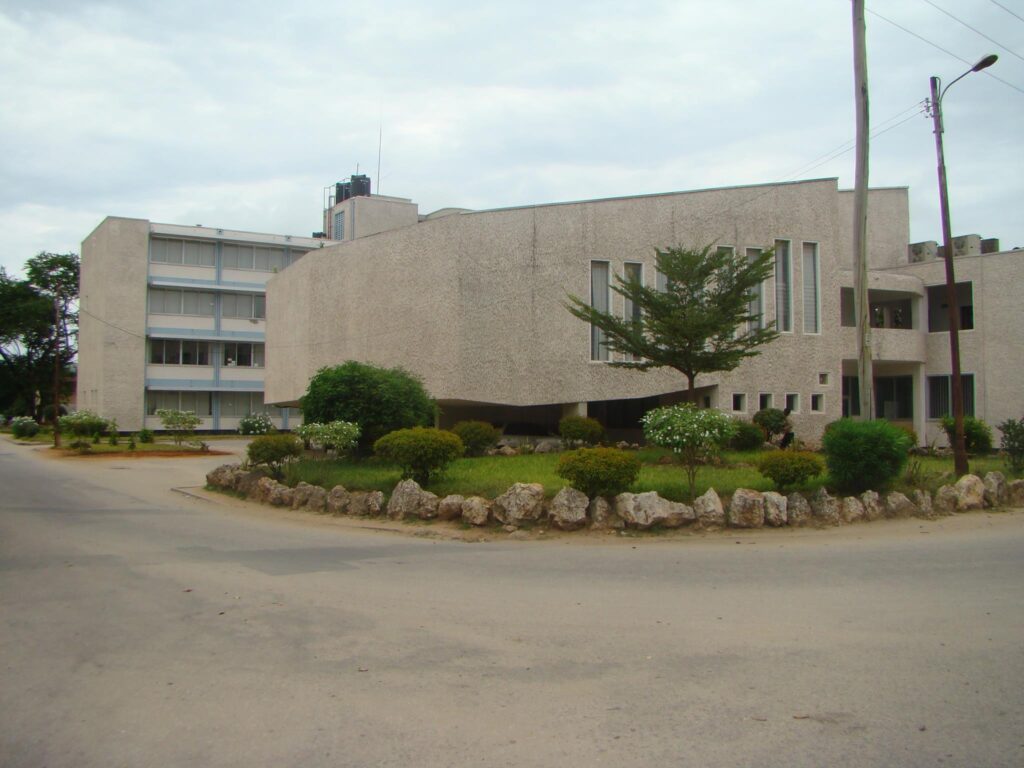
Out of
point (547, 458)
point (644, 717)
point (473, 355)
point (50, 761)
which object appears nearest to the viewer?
point (50, 761)

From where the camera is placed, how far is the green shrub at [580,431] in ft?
78.6

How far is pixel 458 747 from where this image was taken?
15.6 feet

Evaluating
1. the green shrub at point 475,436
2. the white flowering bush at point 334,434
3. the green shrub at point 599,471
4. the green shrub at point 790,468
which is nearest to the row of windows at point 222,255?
the green shrub at point 475,436

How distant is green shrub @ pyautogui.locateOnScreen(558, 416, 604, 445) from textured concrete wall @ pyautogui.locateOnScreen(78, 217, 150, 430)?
123 ft

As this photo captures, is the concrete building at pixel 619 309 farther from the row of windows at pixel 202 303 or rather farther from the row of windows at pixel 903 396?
the row of windows at pixel 202 303

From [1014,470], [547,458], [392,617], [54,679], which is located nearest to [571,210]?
[547,458]

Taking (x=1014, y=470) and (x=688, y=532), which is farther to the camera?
(x=1014, y=470)

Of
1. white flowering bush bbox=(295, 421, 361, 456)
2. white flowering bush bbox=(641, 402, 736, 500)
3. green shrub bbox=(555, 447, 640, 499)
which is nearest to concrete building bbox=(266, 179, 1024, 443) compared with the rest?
white flowering bush bbox=(295, 421, 361, 456)

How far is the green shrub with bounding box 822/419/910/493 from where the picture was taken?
1407 cm

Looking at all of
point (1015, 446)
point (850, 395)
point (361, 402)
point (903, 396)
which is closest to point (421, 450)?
point (361, 402)

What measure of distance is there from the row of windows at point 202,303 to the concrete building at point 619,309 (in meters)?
19.0

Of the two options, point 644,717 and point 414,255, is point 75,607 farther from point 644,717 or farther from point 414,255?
point 414,255

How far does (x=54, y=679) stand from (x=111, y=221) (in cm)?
5188

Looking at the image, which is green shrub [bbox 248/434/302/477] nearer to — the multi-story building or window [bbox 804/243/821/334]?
window [bbox 804/243/821/334]
